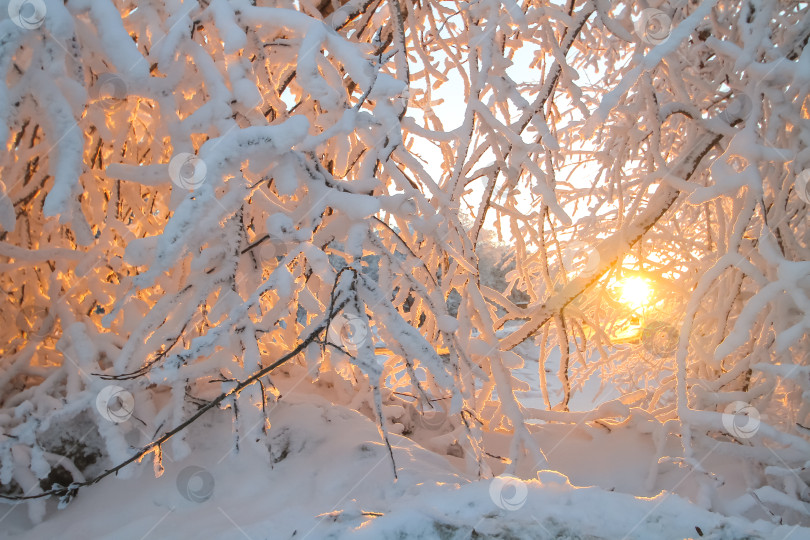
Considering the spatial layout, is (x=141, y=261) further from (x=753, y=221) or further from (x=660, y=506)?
(x=753, y=221)

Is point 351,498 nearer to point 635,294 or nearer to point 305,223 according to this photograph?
point 305,223

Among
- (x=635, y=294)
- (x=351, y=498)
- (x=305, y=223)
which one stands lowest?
(x=351, y=498)

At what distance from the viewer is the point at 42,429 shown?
1.54m

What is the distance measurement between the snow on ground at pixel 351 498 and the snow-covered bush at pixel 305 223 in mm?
111

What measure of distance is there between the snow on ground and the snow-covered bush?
0.11 meters

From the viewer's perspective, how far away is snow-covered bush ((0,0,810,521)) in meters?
1.11

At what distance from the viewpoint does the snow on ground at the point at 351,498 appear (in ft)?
3.78

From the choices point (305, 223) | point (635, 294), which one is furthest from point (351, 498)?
point (635, 294)

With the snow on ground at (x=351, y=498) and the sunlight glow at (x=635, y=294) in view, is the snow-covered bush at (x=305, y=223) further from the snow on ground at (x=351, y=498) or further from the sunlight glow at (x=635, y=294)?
the sunlight glow at (x=635, y=294)

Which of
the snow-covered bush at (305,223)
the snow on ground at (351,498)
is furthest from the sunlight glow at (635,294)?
the snow on ground at (351,498)

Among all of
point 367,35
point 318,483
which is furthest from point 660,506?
point 367,35

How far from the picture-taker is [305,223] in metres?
1.19

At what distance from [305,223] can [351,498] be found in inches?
30.7

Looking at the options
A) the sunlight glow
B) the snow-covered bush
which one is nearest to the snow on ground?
the snow-covered bush
